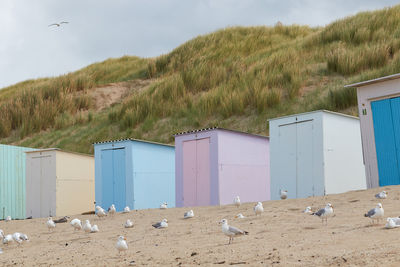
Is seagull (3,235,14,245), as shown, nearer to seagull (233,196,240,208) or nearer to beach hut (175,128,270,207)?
seagull (233,196,240,208)

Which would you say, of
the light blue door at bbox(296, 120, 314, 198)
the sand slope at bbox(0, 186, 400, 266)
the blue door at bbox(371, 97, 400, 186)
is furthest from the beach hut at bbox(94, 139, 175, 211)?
the blue door at bbox(371, 97, 400, 186)

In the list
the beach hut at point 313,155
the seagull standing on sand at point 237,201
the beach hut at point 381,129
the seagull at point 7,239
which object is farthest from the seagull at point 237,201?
the seagull at point 7,239

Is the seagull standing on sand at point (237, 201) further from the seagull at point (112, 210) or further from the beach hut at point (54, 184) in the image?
the beach hut at point (54, 184)

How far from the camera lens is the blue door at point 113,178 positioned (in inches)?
648

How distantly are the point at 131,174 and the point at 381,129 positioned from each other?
8.09 m

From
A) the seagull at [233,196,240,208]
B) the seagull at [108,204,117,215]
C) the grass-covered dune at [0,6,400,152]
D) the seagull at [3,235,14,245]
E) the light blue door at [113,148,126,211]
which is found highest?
the grass-covered dune at [0,6,400,152]

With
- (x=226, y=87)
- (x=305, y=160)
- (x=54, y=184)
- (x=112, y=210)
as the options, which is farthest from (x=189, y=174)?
(x=226, y=87)

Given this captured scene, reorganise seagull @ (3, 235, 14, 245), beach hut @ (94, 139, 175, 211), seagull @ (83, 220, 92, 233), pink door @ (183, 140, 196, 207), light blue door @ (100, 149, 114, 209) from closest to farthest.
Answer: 1. seagull @ (3, 235, 14, 245)
2. seagull @ (83, 220, 92, 233)
3. pink door @ (183, 140, 196, 207)
4. beach hut @ (94, 139, 175, 211)
5. light blue door @ (100, 149, 114, 209)

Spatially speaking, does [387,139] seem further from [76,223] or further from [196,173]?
[76,223]

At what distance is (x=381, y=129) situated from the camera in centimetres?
1280

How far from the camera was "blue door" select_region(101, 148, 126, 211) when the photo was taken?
54.0ft

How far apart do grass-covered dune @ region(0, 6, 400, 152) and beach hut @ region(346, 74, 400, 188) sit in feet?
26.3

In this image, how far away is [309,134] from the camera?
529 inches

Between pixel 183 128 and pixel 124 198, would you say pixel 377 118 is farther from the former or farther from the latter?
pixel 183 128
